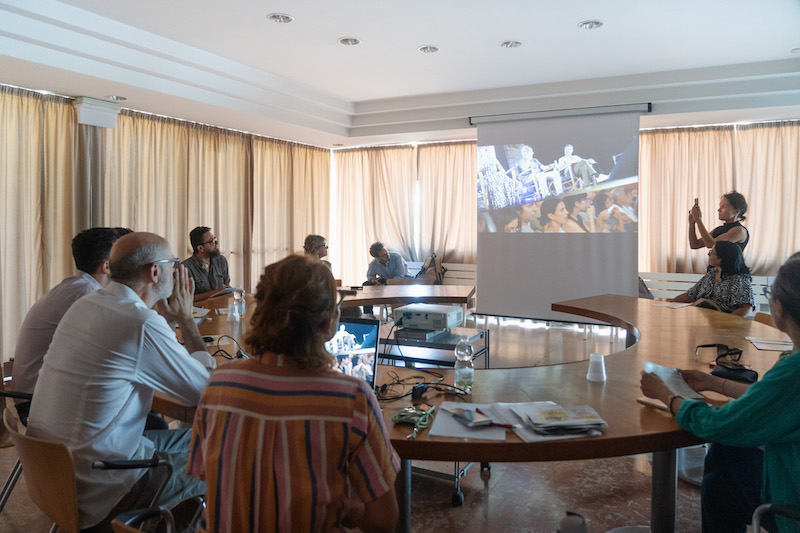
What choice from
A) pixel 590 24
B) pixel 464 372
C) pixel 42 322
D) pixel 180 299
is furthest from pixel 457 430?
pixel 590 24

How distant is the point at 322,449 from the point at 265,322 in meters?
0.30

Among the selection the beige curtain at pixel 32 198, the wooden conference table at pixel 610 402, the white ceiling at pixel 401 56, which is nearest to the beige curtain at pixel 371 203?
the white ceiling at pixel 401 56

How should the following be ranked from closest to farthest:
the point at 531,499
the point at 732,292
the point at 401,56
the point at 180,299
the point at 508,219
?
the point at 180,299 < the point at 531,499 < the point at 732,292 < the point at 401,56 < the point at 508,219

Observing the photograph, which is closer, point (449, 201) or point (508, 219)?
point (508, 219)

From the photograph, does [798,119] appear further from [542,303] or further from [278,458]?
[278,458]

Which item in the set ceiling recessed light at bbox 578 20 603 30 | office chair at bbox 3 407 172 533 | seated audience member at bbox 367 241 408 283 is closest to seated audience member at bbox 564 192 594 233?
seated audience member at bbox 367 241 408 283

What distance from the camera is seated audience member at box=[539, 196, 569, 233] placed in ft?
22.5

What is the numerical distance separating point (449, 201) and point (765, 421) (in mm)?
6946

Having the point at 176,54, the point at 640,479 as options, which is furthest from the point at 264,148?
the point at 640,479

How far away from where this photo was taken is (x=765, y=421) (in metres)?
1.48

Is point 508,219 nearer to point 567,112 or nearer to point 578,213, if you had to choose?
point 578,213

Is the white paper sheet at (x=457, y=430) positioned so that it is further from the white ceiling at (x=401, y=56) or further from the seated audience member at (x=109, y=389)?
the white ceiling at (x=401, y=56)

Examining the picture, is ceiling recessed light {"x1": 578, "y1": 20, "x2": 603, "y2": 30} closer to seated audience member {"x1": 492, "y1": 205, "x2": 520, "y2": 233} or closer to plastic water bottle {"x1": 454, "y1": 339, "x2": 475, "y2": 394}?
seated audience member {"x1": 492, "y1": 205, "x2": 520, "y2": 233}

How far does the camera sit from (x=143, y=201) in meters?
6.15
